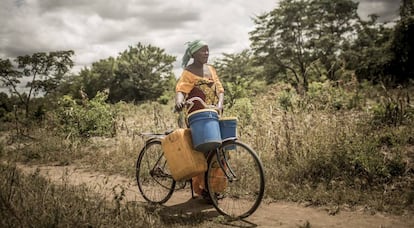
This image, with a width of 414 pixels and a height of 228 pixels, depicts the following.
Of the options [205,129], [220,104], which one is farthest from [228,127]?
→ [220,104]

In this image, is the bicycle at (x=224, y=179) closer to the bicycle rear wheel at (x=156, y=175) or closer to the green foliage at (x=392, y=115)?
the bicycle rear wheel at (x=156, y=175)

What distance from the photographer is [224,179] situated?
4.49 metres

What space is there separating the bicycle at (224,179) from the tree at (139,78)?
1226 inches

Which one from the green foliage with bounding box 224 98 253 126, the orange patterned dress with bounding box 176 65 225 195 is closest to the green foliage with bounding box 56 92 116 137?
the green foliage with bounding box 224 98 253 126

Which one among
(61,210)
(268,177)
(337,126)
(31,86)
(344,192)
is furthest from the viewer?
(31,86)

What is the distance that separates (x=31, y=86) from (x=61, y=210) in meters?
13.3

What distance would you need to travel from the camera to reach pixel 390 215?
3.92 m

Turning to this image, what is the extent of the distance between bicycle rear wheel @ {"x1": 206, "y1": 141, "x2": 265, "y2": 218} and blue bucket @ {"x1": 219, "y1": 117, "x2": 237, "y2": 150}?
0.32 ft

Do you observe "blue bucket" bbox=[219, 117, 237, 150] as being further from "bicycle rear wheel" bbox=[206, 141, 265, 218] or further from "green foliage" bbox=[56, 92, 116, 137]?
"green foliage" bbox=[56, 92, 116, 137]

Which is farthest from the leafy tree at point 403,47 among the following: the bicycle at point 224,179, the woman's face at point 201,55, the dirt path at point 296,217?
the woman's face at point 201,55

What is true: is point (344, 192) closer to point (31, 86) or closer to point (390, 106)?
point (390, 106)

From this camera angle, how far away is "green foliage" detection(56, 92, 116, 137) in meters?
9.80

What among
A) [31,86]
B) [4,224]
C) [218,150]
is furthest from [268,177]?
[31,86]

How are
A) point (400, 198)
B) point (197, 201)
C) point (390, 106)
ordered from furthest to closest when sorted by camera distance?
point (390, 106)
point (197, 201)
point (400, 198)
